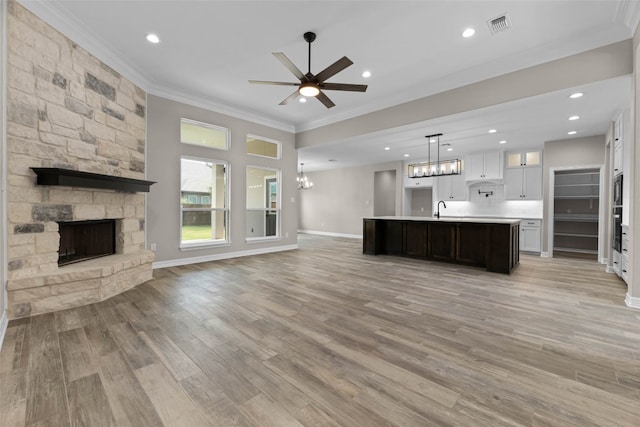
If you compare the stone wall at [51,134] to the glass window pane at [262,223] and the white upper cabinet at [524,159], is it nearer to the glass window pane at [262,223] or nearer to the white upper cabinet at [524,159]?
the glass window pane at [262,223]

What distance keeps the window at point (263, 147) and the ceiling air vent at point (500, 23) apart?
484cm

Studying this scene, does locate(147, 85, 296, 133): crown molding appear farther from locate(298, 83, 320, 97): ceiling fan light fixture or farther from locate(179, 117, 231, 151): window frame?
locate(298, 83, 320, 97): ceiling fan light fixture

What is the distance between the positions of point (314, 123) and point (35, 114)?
192 inches

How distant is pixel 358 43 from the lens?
11.5 ft

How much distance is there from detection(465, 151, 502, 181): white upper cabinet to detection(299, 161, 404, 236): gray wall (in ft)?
7.17

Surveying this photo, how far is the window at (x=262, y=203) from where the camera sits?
661 centimetres

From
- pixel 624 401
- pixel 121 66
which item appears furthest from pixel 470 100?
pixel 121 66

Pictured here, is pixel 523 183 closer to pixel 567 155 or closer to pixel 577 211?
pixel 567 155

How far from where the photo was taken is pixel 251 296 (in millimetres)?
3445

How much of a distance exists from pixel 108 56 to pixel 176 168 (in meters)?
1.92

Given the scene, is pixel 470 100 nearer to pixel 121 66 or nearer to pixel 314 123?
pixel 314 123

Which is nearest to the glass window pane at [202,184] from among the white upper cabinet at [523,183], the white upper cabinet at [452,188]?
the white upper cabinet at [452,188]

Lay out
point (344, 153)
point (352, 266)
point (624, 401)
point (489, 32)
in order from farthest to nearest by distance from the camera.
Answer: point (344, 153) → point (352, 266) → point (489, 32) → point (624, 401)

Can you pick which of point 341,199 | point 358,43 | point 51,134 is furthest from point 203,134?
point 341,199
